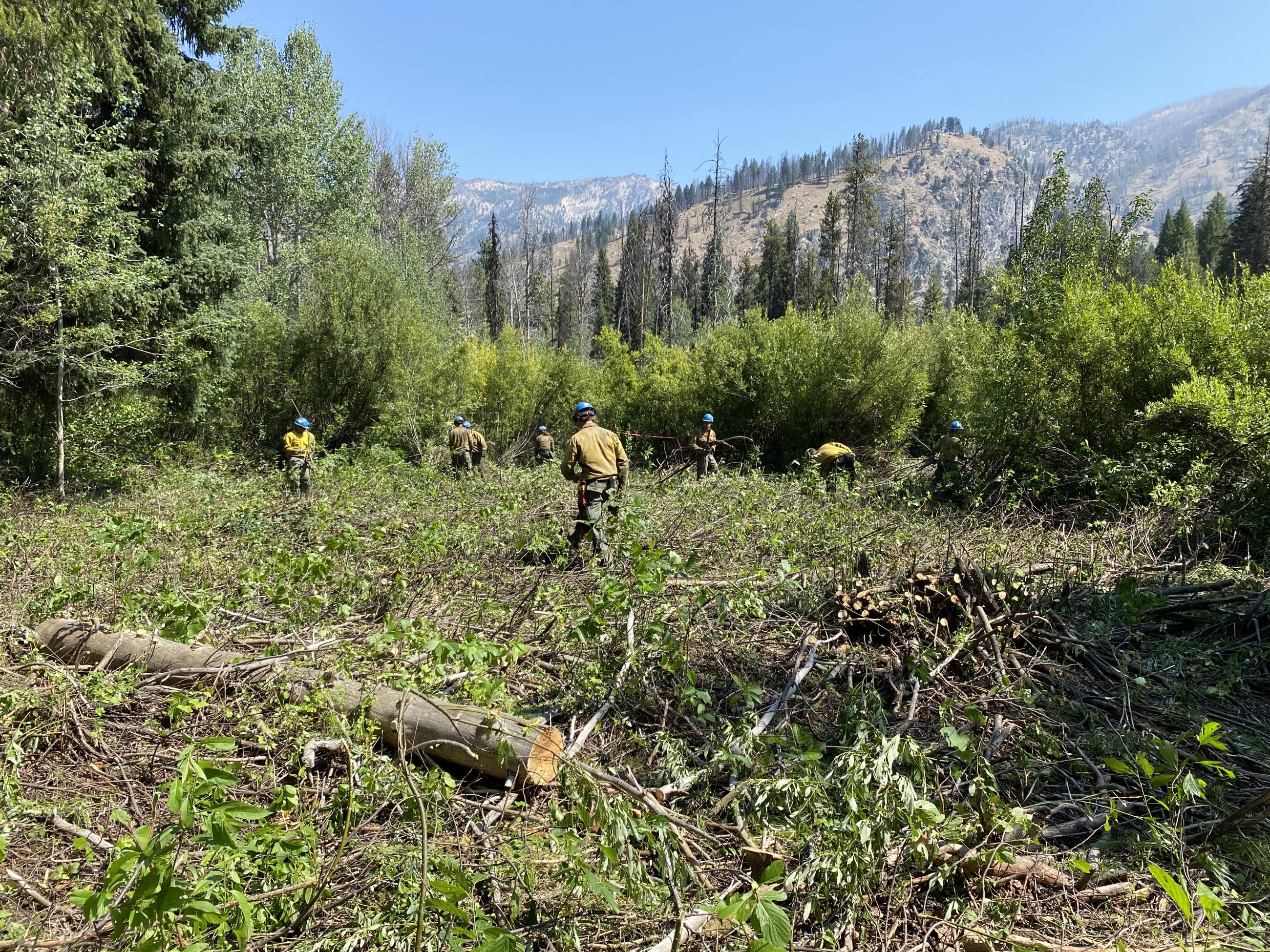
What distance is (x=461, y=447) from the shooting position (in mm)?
13211

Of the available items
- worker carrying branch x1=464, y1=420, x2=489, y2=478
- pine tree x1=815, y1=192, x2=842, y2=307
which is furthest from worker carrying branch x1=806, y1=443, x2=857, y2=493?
pine tree x1=815, y1=192, x2=842, y2=307

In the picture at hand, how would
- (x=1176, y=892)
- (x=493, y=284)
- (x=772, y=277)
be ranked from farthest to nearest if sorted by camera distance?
(x=772, y=277), (x=493, y=284), (x=1176, y=892)

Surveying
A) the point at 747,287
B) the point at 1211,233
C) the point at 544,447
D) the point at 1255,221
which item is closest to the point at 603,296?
the point at 747,287

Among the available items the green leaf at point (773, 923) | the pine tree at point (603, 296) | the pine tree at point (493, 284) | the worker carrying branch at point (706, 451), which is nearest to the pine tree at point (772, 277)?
the pine tree at point (603, 296)

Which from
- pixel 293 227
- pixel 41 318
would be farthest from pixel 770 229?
pixel 41 318

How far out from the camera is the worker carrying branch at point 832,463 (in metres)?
10.8

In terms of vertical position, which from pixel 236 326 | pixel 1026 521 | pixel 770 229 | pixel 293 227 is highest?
pixel 770 229

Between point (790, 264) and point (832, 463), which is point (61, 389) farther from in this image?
point (790, 264)

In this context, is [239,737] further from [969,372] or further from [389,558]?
[969,372]

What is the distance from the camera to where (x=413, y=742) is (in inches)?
132

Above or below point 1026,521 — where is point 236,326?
above

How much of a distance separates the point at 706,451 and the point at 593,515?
6.92 m

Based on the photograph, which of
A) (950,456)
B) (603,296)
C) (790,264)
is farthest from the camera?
(603,296)

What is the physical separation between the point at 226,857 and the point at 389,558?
4098 millimetres
